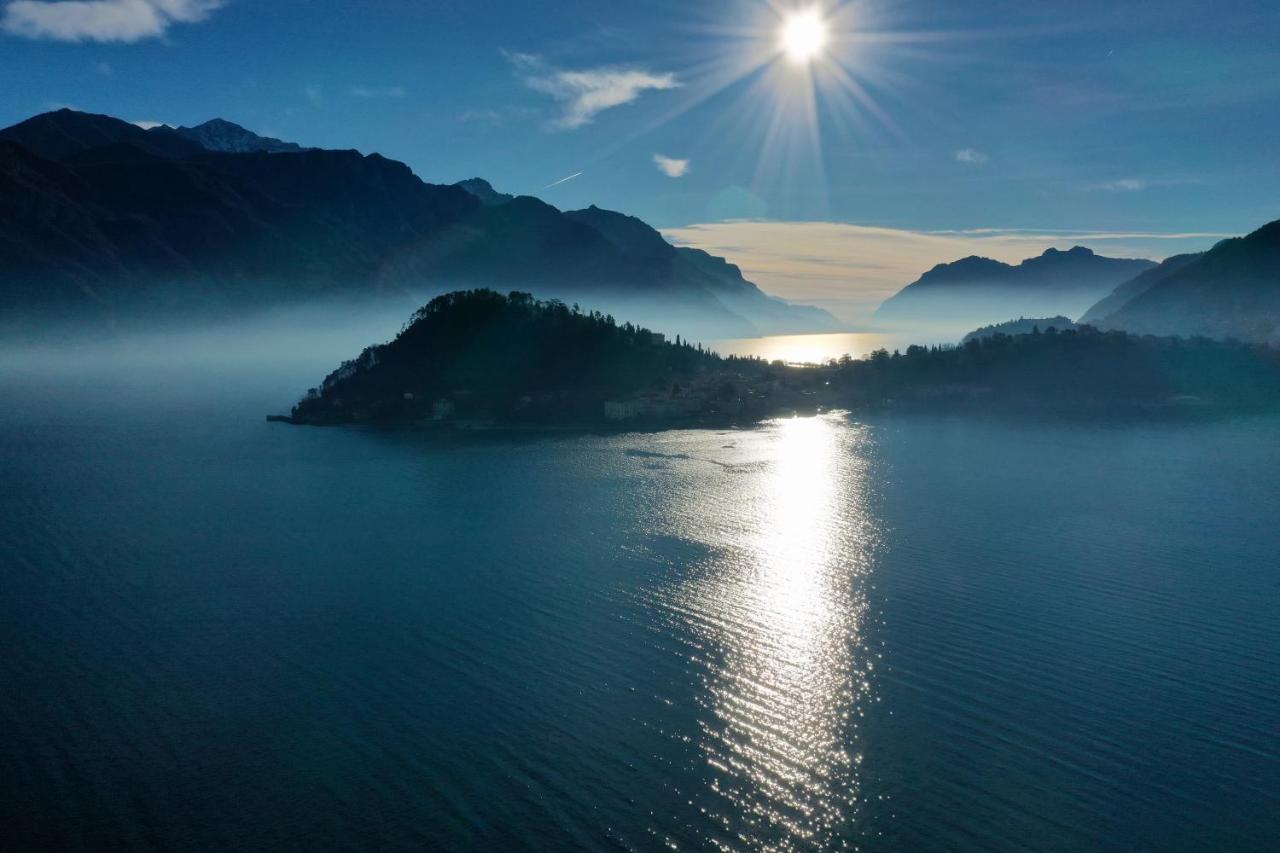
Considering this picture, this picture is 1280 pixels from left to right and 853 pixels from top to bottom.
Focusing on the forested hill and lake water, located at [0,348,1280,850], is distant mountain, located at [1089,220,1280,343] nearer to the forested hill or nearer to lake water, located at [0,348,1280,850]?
the forested hill

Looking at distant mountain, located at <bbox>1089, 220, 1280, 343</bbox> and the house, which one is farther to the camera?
distant mountain, located at <bbox>1089, 220, 1280, 343</bbox>

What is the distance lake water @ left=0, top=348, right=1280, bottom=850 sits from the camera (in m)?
12.9

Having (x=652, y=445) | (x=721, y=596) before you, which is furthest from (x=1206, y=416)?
(x=721, y=596)

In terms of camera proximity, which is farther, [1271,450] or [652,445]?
[652,445]

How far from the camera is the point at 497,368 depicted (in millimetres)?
79188

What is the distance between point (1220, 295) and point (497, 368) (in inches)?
5447

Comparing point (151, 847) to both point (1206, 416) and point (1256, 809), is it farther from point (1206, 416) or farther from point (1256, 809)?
point (1206, 416)

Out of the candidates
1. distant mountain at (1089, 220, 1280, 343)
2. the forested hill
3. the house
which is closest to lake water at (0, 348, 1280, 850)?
the house

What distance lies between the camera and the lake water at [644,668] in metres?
12.9

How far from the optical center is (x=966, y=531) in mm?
31031

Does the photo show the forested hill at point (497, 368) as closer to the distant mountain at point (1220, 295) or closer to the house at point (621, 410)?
the house at point (621, 410)

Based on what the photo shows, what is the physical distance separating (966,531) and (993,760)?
1821 centimetres

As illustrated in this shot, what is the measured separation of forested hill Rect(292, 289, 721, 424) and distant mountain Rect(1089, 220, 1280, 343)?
10083 centimetres

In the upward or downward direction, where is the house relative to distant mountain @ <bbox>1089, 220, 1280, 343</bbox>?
downward
